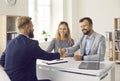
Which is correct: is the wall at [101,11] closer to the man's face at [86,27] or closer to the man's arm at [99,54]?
the man's face at [86,27]

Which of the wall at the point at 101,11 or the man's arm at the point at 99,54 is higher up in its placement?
the wall at the point at 101,11

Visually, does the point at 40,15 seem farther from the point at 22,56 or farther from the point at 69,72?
the point at 22,56

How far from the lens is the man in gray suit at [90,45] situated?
9.73 feet

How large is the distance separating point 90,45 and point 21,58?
1.30 meters

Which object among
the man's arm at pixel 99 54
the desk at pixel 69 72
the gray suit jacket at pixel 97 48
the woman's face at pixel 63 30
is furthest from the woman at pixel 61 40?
the desk at pixel 69 72

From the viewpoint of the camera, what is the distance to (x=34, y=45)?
227 cm

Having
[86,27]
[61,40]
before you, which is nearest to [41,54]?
[86,27]

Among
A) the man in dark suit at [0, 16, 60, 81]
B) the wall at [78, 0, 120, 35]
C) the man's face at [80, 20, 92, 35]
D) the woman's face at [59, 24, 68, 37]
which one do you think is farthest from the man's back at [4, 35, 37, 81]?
the wall at [78, 0, 120, 35]

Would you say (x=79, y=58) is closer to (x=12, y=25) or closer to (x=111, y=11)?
(x=12, y=25)

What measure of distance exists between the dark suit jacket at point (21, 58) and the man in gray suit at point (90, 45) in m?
0.90

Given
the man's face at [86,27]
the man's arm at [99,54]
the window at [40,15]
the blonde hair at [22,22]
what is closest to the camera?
the blonde hair at [22,22]

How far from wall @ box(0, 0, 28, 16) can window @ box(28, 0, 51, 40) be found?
2.57 feet

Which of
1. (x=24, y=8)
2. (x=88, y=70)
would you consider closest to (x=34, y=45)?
(x=88, y=70)

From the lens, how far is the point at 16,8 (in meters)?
5.48
